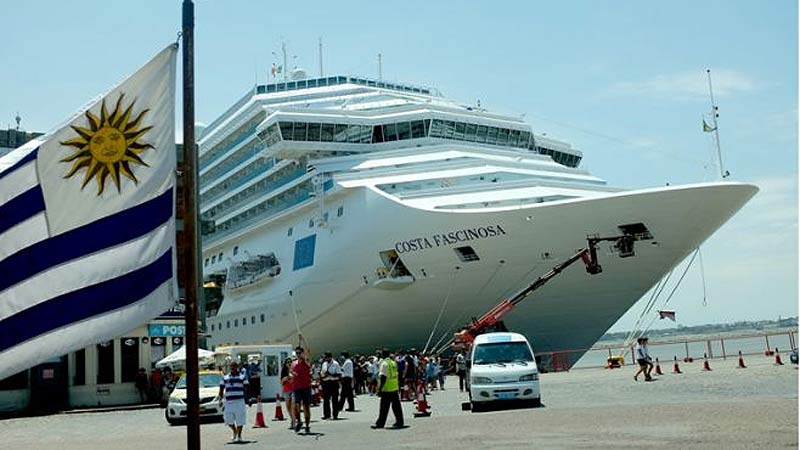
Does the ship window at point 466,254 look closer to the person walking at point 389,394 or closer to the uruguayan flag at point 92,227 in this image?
the person walking at point 389,394

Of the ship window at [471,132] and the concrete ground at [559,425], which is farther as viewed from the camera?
the ship window at [471,132]

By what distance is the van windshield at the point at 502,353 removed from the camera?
2052cm

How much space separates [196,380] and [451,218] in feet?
82.5

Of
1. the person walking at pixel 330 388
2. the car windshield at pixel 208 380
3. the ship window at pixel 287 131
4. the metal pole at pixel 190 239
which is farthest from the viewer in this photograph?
the ship window at pixel 287 131

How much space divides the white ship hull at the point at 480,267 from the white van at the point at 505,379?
10658 mm

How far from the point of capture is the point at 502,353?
20.8 meters

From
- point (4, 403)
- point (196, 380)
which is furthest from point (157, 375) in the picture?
point (196, 380)

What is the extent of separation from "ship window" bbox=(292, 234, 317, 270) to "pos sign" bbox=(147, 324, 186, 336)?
6934 millimetres

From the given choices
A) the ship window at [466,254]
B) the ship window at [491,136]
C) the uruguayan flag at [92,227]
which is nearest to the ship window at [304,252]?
Result: the ship window at [466,254]

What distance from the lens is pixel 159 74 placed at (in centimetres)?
656

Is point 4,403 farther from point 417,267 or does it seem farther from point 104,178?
point 104,178

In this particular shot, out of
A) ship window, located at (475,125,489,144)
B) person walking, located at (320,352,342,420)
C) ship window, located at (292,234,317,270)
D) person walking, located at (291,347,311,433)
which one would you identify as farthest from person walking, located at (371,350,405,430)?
ship window, located at (475,125,489,144)

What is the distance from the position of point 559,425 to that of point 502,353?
674cm

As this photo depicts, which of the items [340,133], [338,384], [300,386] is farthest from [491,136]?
[300,386]
